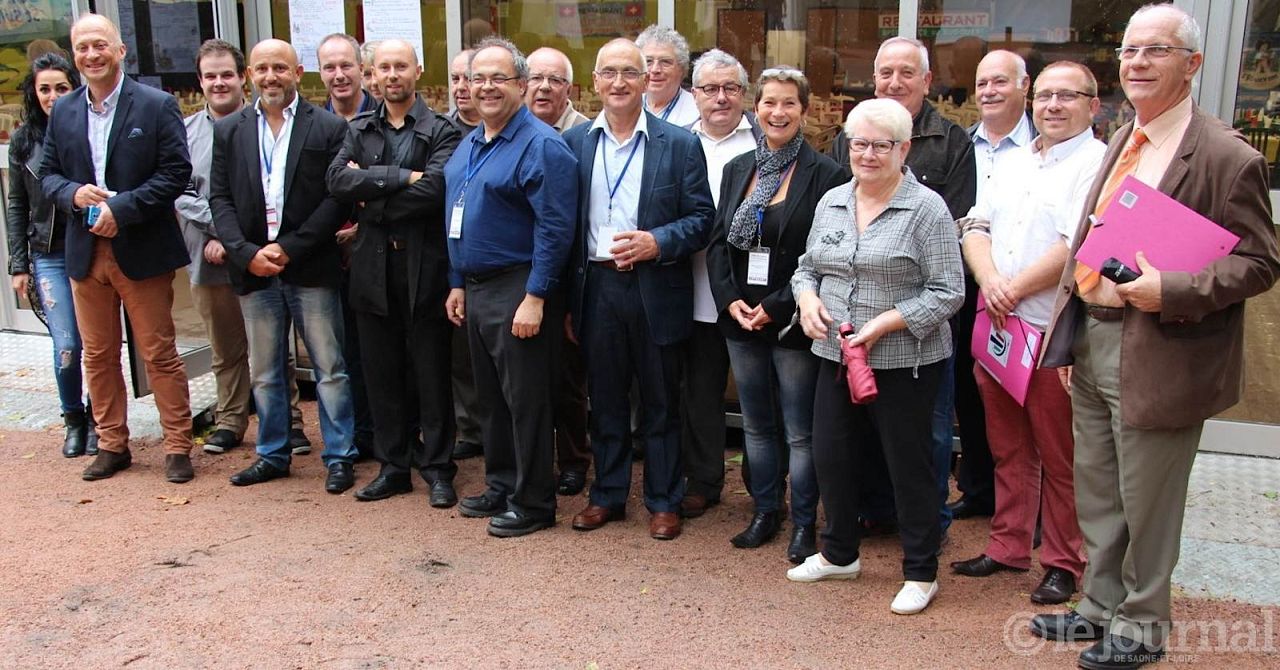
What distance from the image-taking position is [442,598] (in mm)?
4188

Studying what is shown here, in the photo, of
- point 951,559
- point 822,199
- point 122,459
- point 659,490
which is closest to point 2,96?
point 122,459

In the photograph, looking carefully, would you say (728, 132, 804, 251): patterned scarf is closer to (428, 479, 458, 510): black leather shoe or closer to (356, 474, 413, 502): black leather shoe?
(428, 479, 458, 510): black leather shoe

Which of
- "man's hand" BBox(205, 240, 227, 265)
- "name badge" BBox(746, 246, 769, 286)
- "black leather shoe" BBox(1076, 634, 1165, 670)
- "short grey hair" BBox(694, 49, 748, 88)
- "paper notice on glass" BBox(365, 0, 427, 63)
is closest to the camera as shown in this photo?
"black leather shoe" BBox(1076, 634, 1165, 670)

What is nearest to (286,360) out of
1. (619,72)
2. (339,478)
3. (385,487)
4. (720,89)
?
(339,478)

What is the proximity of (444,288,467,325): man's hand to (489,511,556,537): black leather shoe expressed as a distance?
0.91m

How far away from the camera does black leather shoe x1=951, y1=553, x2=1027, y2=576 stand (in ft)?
14.3

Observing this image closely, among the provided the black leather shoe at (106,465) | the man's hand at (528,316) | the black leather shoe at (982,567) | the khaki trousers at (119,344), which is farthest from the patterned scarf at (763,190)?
the black leather shoe at (106,465)

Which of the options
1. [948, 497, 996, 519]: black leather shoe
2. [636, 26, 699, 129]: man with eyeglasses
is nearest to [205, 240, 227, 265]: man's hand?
[636, 26, 699, 129]: man with eyeglasses

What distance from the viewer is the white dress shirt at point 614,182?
4.58m

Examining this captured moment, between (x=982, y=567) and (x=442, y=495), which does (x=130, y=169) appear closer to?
(x=442, y=495)

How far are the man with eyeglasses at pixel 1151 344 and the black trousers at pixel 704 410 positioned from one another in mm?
1518

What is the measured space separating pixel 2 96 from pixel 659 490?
6304mm

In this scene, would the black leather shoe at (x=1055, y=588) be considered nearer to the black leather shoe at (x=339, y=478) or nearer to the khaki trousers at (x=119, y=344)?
the black leather shoe at (x=339, y=478)

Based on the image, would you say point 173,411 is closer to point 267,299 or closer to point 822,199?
point 267,299
